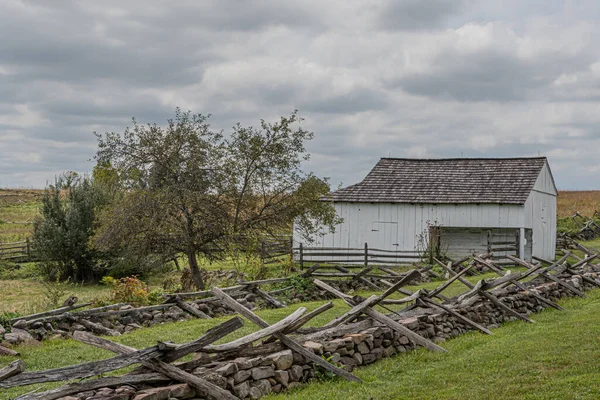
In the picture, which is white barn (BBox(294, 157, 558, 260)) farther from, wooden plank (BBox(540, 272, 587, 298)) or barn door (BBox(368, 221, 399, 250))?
wooden plank (BBox(540, 272, 587, 298))

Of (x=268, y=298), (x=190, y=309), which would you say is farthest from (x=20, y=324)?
(x=268, y=298)

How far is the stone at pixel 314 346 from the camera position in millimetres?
8602

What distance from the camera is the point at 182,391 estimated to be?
678 cm

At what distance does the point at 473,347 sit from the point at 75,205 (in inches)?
799

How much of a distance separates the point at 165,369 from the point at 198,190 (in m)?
14.2

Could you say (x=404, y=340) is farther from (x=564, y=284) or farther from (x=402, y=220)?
(x=402, y=220)

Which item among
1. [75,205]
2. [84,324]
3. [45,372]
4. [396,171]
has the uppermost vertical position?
[396,171]

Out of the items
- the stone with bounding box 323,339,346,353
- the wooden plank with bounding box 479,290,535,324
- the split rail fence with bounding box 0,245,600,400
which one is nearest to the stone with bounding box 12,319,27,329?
the split rail fence with bounding box 0,245,600,400

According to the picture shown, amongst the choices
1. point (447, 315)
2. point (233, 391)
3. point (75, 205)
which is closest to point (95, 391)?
point (233, 391)

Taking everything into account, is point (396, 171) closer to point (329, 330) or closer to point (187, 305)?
point (187, 305)

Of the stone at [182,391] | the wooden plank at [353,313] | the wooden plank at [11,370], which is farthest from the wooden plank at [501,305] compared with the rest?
the wooden plank at [11,370]

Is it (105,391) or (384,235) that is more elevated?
(384,235)

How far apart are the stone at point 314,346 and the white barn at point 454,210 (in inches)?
783

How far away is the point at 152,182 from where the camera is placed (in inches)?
813
